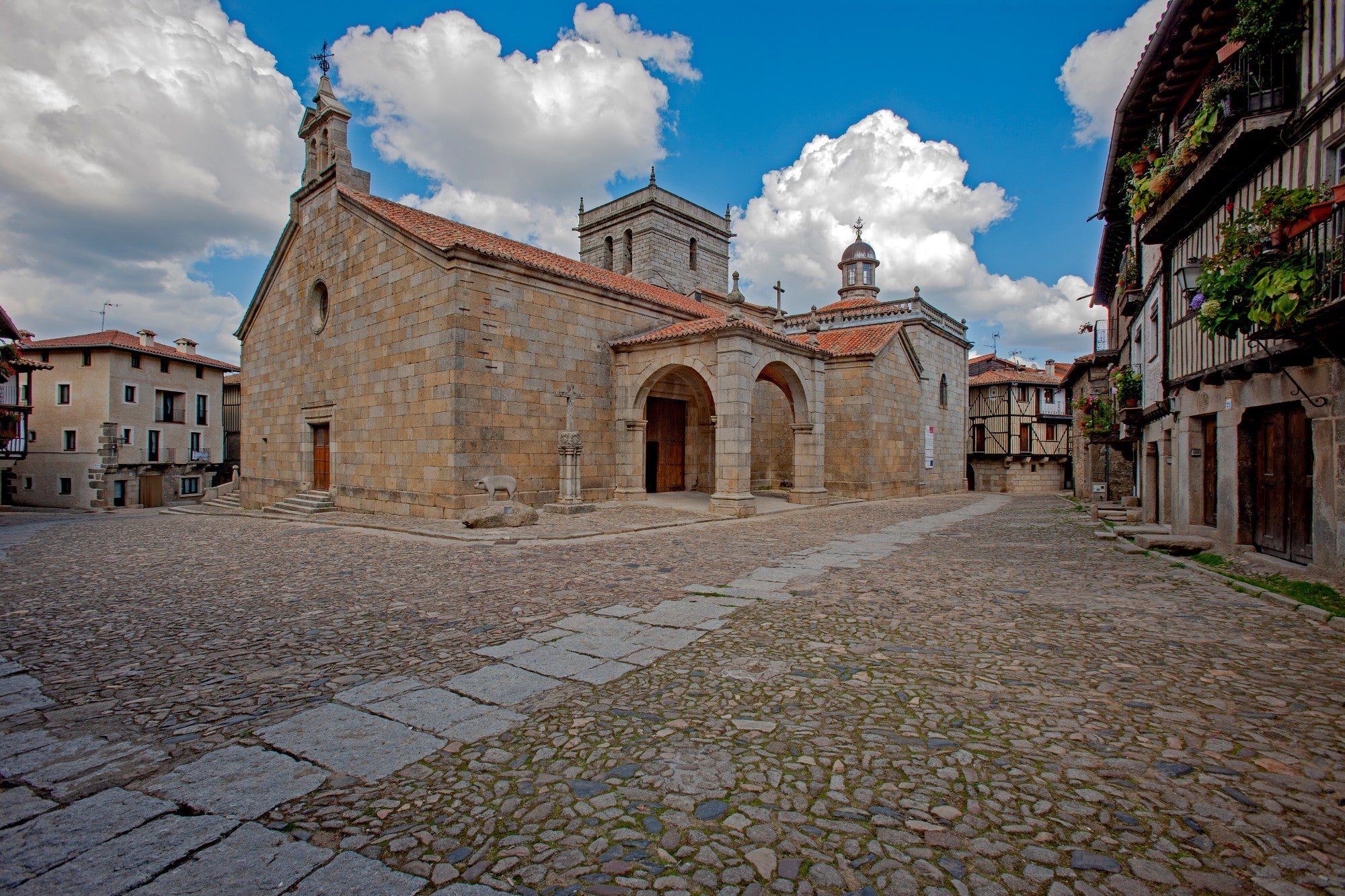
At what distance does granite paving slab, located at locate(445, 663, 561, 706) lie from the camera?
12.5ft

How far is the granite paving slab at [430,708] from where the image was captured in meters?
3.43

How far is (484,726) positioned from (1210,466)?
37.7 ft

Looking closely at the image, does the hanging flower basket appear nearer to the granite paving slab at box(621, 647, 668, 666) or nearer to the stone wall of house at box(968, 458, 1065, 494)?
the granite paving slab at box(621, 647, 668, 666)

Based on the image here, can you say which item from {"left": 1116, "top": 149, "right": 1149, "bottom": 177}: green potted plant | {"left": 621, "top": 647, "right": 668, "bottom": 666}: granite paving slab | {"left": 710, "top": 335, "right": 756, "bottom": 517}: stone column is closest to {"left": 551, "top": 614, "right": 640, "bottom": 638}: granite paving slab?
{"left": 621, "top": 647, "right": 668, "bottom": 666}: granite paving slab

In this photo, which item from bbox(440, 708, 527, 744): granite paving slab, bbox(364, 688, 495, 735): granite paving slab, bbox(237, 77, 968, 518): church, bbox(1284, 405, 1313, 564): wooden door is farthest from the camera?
bbox(237, 77, 968, 518): church

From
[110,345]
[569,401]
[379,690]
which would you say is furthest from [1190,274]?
[110,345]

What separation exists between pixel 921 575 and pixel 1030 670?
3.41 m

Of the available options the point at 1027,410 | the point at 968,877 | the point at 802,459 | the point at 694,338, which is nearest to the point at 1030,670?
the point at 968,877

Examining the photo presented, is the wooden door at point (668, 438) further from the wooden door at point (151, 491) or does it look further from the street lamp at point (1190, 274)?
the wooden door at point (151, 491)

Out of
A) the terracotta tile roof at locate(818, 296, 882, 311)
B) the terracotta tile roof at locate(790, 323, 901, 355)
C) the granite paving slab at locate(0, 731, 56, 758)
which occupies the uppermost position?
the terracotta tile roof at locate(818, 296, 882, 311)

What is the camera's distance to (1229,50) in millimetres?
7367

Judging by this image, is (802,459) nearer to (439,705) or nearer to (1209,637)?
(1209,637)

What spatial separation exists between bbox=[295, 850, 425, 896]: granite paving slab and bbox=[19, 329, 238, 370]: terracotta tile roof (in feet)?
125

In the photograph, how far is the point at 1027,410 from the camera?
34.3m
